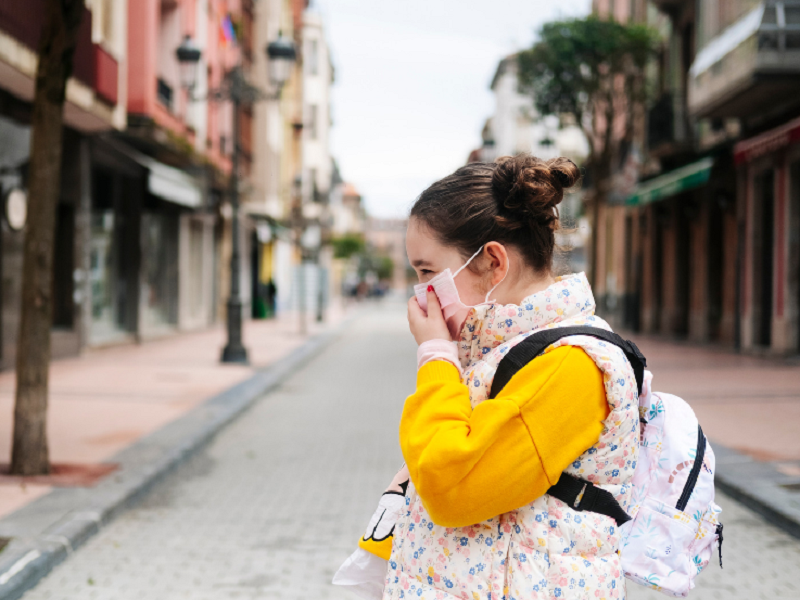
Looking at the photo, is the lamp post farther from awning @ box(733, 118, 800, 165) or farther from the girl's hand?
the girl's hand

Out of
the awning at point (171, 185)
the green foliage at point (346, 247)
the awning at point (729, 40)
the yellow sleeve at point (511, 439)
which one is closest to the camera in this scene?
the yellow sleeve at point (511, 439)

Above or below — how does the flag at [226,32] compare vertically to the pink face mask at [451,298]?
above

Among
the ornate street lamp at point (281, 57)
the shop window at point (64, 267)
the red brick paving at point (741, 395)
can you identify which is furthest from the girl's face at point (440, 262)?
the shop window at point (64, 267)

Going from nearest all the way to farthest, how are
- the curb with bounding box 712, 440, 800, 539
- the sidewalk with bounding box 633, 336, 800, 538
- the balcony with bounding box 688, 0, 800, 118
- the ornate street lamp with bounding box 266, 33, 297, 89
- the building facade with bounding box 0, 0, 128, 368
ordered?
the curb with bounding box 712, 440, 800, 539 < the sidewalk with bounding box 633, 336, 800, 538 < the building facade with bounding box 0, 0, 128, 368 < the balcony with bounding box 688, 0, 800, 118 < the ornate street lamp with bounding box 266, 33, 297, 89

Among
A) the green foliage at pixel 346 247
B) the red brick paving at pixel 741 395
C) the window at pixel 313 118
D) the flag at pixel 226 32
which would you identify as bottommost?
the red brick paving at pixel 741 395

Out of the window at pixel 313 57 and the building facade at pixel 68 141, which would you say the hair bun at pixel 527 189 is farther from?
the window at pixel 313 57

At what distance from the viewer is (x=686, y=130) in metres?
21.3

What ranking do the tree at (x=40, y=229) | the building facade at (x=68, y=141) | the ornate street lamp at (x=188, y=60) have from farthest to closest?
the ornate street lamp at (x=188, y=60) < the building facade at (x=68, y=141) < the tree at (x=40, y=229)

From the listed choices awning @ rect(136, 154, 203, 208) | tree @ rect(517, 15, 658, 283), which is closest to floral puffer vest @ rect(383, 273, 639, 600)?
awning @ rect(136, 154, 203, 208)

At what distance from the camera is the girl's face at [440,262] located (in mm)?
1619

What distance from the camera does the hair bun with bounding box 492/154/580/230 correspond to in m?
1.57

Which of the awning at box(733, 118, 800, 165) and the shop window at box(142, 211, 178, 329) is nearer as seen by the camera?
the awning at box(733, 118, 800, 165)

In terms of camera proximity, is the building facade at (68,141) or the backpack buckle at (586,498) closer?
the backpack buckle at (586,498)

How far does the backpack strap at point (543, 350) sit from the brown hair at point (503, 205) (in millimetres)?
178
